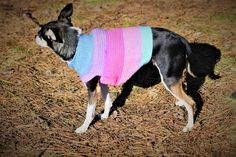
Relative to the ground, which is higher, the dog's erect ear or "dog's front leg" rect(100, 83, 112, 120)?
the dog's erect ear

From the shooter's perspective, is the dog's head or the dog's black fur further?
the dog's black fur

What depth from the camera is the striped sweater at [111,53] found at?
4.79 m

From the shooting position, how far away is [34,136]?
507 cm

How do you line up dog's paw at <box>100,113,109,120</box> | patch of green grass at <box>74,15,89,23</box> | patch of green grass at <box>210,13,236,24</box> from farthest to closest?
patch of green grass at <box>74,15,89,23</box> → patch of green grass at <box>210,13,236,24</box> → dog's paw at <box>100,113,109,120</box>

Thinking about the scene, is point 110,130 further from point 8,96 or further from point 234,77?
point 234,77

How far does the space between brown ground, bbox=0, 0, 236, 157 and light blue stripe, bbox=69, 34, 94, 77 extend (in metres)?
1.01

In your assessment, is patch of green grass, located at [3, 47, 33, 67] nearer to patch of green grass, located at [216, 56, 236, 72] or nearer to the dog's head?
the dog's head

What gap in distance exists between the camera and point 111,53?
4840mm

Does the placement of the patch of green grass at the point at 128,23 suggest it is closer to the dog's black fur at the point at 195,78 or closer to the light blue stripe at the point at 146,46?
the dog's black fur at the point at 195,78

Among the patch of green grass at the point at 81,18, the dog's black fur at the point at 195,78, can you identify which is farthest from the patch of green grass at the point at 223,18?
the patch of green grass at the point at 81,18

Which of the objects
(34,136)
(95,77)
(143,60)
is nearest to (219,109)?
(143,60)

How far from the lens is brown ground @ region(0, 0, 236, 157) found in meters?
4.81

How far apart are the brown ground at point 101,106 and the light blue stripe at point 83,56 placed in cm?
101

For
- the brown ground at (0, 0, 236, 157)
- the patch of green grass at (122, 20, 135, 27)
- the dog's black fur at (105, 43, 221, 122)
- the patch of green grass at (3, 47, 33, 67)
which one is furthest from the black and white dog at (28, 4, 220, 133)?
the patch of green grass at (122, 20, 135, 27)
